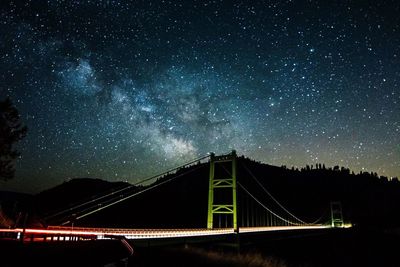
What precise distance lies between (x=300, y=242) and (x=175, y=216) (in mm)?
43648

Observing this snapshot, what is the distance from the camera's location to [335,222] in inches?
3194

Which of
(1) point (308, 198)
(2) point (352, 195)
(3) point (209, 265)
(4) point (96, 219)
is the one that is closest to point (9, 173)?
(3) point (209, 265)

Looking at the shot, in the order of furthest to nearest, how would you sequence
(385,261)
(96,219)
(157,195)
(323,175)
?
1. (323,175)
2. (157,195)
3. (96,219)
4. (385,261)

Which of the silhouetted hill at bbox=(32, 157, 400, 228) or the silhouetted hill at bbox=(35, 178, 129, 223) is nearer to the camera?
the silhouetted hill at bbox=(32, 157, 400, 228)

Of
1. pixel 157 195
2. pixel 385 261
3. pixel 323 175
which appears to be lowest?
pixel 385 261

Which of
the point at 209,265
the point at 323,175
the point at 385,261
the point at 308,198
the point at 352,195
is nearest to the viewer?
the point at 209,265

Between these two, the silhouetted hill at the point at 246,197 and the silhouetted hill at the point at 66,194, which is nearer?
the silhouetted hill at the point at 246,197

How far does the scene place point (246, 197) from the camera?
6725cm

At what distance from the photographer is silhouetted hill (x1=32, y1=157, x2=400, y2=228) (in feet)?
264

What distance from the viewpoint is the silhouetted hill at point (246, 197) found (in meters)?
80.4

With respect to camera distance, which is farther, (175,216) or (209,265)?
(175,216)

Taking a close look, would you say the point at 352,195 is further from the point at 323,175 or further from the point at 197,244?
the point at 197,244

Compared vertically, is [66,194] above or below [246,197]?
above

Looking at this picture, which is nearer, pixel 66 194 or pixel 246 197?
pixel 246 197
